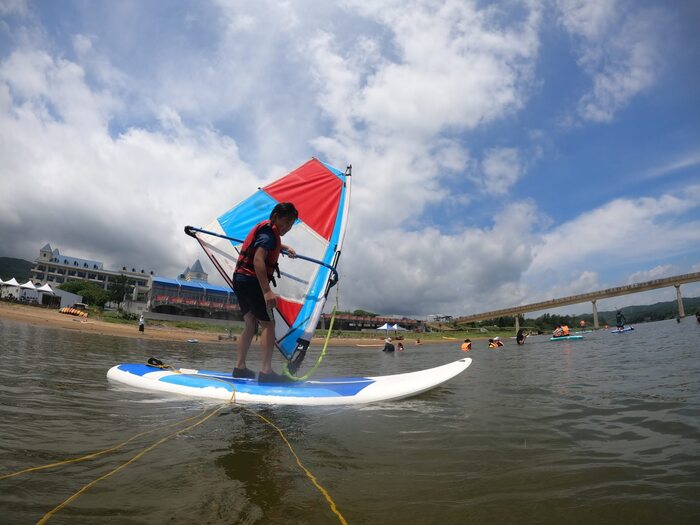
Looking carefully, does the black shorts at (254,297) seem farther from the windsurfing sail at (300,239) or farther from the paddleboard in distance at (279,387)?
the paddleboard in distance at (279,387)

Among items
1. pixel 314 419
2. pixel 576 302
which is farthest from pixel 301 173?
pixel 576 302

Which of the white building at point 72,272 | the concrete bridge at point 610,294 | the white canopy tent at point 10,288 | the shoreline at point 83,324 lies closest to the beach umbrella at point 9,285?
the white canopy tent at point 10,288

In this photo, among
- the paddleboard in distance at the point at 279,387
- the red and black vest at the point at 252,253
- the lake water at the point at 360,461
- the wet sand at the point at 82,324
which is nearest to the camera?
the lake water at the point at 360,461

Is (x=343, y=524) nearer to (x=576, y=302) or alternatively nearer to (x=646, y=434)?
(x=646, y=434)

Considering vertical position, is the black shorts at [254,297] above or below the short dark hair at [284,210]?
below

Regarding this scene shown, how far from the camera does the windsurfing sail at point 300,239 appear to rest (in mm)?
6334

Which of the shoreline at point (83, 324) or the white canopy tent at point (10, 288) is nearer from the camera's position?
the shoreline at point (83, 324)

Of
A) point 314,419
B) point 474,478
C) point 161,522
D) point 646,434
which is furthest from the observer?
point 314,419

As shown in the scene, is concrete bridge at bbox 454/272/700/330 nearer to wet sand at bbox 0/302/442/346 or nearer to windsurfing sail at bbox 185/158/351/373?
wet sand at bbox 0/302/442/346

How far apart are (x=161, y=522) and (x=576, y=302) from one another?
368ft

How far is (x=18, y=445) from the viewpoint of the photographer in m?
2.83

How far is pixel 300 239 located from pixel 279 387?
265cm

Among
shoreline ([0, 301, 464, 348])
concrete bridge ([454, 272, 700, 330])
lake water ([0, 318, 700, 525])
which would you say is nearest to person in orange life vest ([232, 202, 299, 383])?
lake water ([0, 318, 700, 525])

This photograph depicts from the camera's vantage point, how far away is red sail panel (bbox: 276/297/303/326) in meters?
6.44
